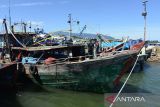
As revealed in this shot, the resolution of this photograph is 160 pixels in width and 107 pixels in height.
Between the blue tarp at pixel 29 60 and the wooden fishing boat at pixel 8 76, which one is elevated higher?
the blue tarp at pixel 29 60

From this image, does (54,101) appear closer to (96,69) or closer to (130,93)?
(96,69)

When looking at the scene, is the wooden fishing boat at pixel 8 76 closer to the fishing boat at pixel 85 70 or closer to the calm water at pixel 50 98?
the calm water at pixel 50 98

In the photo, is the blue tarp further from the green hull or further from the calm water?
the calm water

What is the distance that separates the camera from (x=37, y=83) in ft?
64.5

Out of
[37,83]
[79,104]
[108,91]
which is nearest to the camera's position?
[79,104]

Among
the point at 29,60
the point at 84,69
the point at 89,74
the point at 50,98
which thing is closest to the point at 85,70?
the point at 84,69

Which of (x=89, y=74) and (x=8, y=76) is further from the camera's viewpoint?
(x=8, y=76)

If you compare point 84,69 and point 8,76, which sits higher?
point 84,69

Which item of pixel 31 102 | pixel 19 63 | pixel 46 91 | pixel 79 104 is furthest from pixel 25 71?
pixel 79 104

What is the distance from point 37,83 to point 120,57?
19.3 ft

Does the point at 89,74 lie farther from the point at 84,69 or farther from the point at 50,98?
the point at 50,98

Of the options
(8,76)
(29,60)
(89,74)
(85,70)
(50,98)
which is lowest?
(50,98)

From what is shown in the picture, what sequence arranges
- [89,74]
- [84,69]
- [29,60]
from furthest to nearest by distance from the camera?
[29,60] < [89,74] < [84,69]

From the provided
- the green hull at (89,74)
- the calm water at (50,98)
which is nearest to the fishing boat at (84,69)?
the green hull at (89,74)
